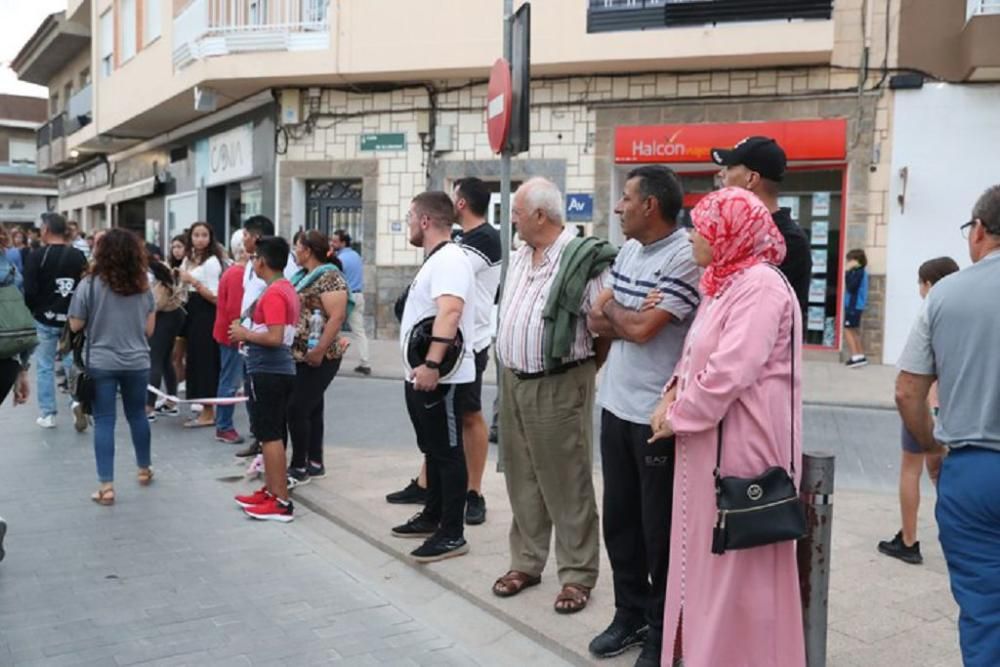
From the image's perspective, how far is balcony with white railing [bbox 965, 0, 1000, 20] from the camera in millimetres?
12578

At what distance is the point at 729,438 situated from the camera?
2887mm

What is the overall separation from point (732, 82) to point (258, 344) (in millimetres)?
10147

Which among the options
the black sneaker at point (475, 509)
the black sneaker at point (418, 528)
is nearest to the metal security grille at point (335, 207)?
the black sneaker at point (475, 509)

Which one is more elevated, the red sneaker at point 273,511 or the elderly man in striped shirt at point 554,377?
the elderly man in striped shirt at point 554,377

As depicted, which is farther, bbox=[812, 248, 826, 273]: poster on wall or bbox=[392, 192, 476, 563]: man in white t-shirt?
bbox=[812, 248, 826, 273]: poster on wall

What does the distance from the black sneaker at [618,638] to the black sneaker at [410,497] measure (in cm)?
230

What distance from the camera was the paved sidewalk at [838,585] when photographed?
3738 mm

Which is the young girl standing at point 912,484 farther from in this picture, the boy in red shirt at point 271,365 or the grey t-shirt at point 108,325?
the grey t-shirt at point 108,325

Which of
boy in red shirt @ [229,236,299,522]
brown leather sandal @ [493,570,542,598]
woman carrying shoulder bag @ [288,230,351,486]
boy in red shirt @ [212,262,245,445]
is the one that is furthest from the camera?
boy in red shirt @ [212,262,245,445]

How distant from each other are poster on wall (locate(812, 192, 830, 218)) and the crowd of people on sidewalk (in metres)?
9.45

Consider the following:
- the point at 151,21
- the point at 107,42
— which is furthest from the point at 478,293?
the point at 107,42

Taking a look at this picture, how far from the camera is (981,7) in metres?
12.6

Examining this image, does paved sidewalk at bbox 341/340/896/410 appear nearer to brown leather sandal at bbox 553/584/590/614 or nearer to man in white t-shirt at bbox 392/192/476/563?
man in white t-shirt at bbox 392/192/476/563

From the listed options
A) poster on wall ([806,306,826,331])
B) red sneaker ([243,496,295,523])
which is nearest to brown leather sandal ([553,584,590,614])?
red sneaker ([243,496,295,523])
